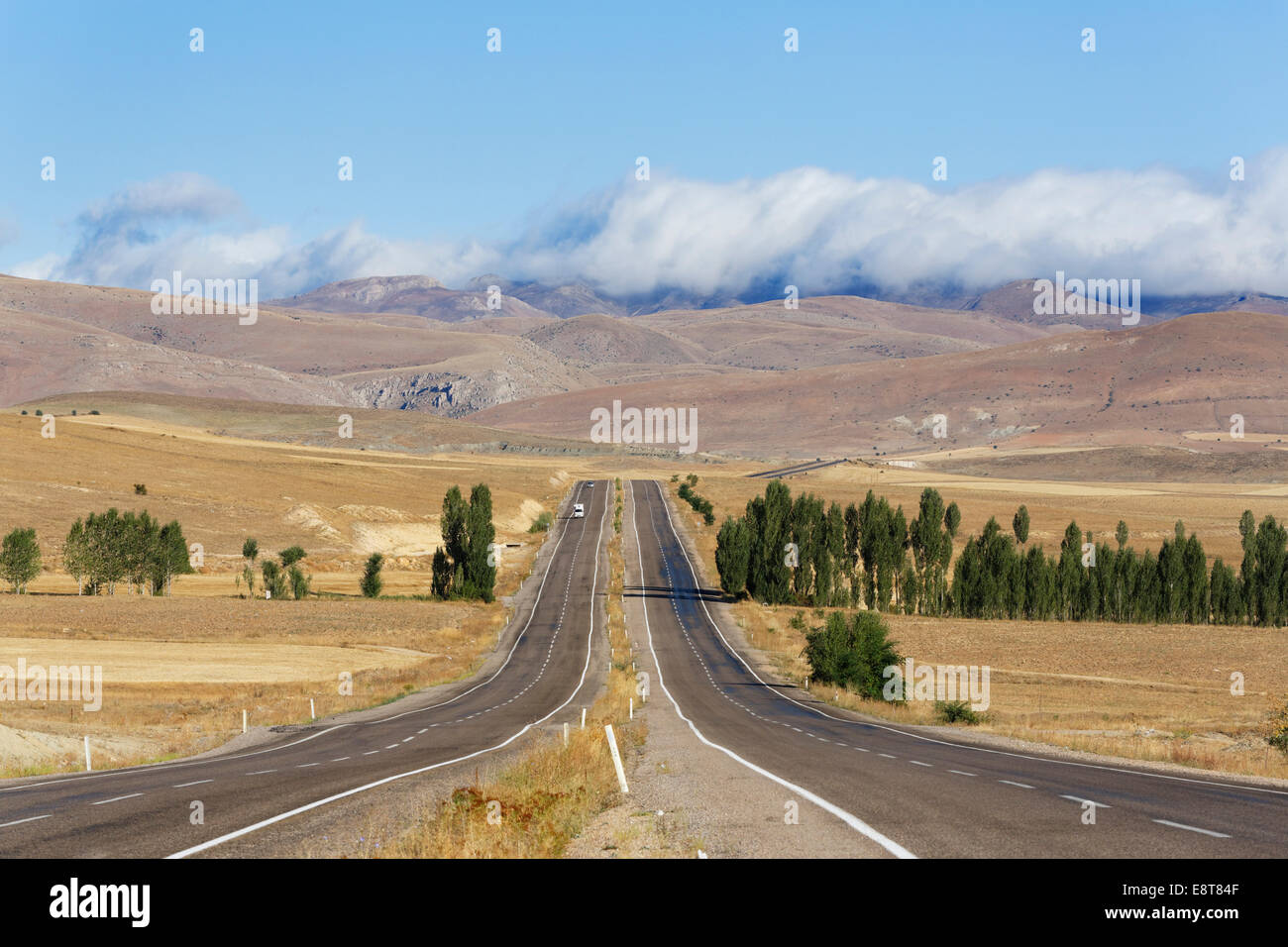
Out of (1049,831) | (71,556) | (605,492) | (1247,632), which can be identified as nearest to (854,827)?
(1049,831)

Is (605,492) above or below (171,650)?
above

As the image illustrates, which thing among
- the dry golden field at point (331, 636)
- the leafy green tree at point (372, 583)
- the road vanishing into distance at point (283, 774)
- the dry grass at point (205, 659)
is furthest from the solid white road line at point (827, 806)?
the leafy green tree at point (372, 583)

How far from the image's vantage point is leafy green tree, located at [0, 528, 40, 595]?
8325 centimetres

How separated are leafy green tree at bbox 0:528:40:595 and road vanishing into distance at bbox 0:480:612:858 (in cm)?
3920

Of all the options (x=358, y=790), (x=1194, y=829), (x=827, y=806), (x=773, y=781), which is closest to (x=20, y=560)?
(x=358, y=790)

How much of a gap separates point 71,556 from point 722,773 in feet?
257

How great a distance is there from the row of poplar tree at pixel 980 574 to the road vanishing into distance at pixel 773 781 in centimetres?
3901

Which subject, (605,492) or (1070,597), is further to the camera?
(605,492)

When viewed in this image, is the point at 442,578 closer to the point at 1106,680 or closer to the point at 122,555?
the point at 122,555

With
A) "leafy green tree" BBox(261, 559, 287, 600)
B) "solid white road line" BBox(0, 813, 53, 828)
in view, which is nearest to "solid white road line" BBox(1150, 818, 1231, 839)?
"solid white road line" BBox(0, 813, 53, 828)

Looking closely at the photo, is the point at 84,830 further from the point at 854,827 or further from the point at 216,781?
the point at 854,827

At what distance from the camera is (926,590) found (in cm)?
9494

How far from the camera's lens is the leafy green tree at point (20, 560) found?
8325 cm
